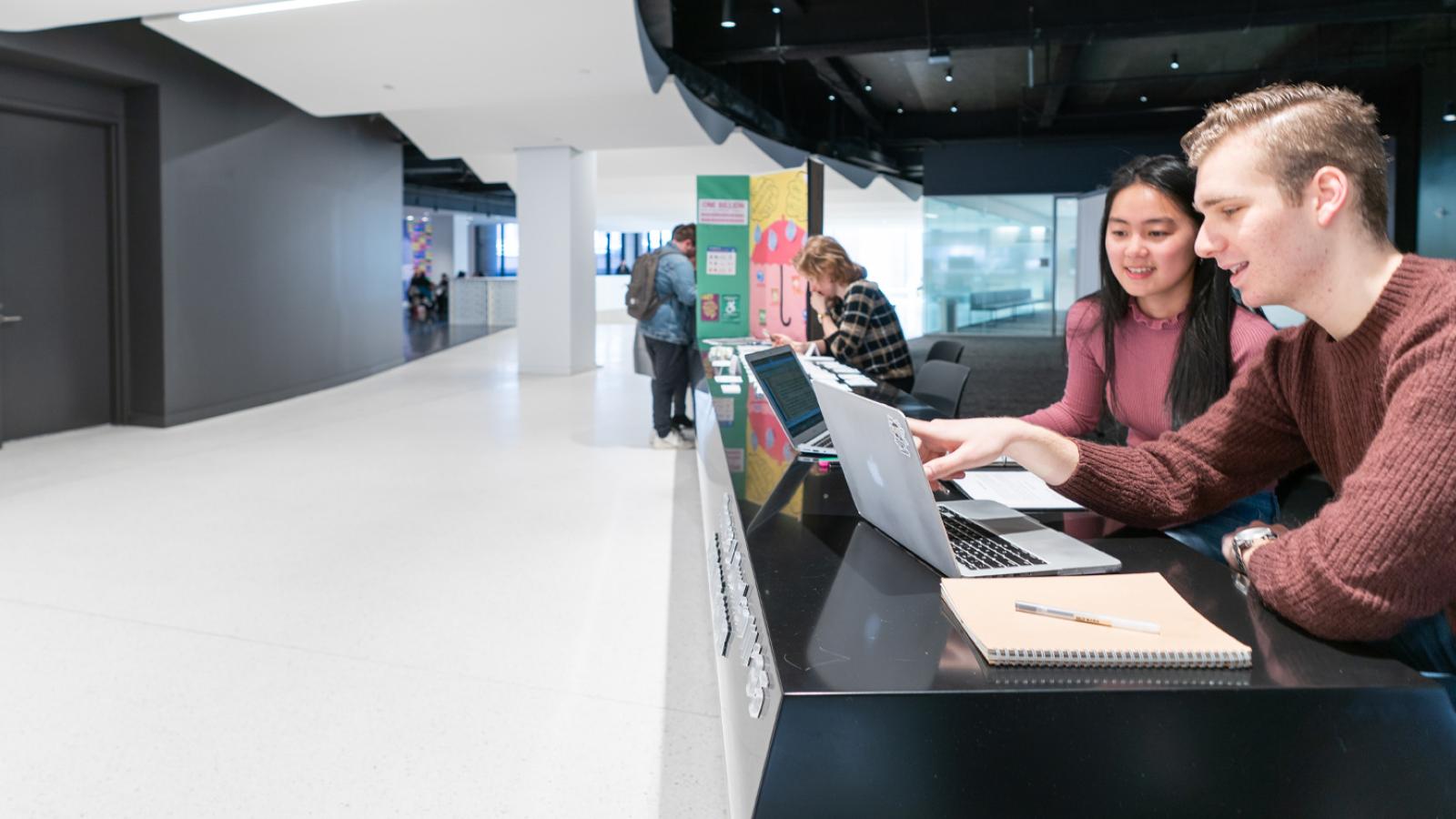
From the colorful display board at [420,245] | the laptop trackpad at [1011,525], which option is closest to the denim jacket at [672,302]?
the laptop trackpad at [1011,525]

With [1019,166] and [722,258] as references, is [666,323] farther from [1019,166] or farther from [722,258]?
[1019,166]

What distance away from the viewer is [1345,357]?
1.36 metres

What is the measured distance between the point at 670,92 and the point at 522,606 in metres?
6.74

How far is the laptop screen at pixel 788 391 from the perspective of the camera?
278 centimetres

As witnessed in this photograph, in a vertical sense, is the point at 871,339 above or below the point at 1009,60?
below

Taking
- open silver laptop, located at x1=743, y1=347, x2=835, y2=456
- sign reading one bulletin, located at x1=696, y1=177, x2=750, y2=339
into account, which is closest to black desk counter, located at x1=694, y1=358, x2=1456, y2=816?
open silver laptop, located at x1=743, y1=347, x2=835, y2=456

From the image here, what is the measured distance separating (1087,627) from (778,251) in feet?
21.6

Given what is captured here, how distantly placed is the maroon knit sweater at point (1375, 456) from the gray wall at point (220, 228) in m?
7.42

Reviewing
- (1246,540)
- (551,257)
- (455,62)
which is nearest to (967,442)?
(1246,540)

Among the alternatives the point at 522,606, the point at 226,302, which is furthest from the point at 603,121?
the point at 522,606

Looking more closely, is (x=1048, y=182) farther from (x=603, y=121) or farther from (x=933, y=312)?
(x=603, y=121)

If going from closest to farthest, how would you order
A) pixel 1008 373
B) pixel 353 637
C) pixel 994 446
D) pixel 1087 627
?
pixel 1087 627
pixel 994 446
pixel 353 637
pixel 1008 373

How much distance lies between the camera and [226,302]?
28.5 ft

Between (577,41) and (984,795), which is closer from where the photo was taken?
(984,795)
